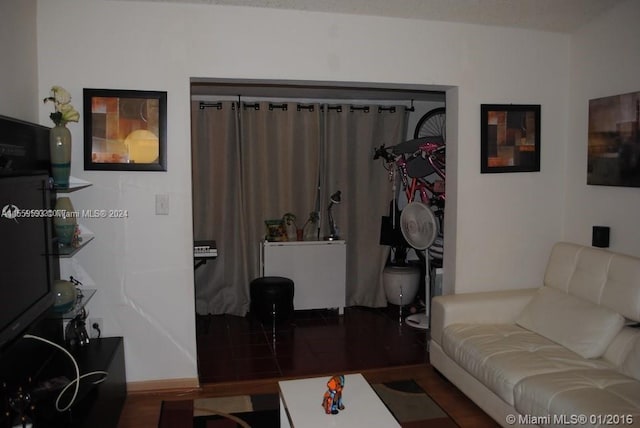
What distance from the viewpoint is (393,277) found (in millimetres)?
5012

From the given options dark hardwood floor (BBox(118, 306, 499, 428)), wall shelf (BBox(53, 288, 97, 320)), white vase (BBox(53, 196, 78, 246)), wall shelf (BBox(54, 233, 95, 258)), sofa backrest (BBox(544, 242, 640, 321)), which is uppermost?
white vase (BBox(53, 196, 78, 246))

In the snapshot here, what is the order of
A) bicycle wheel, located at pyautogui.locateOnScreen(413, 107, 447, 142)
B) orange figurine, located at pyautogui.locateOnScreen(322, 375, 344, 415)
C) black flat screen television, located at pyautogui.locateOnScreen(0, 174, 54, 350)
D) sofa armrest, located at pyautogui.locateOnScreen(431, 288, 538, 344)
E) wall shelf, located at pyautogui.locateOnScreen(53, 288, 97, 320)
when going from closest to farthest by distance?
black flat screen television, located at pyautogui.locateOnScreen(0, 174, 54, 350)
orange figurine, located at pyautogui.locateOnScreen(322, 375, 344, 415)
wall shelf, located at pyautogui.locateOnScreen(53, 288, 97, 320)
sofa armrest, located at pyautogui.locateOnScreen(431, 288, 538, 344)
bicycle wheel, located at pyautogui.locateOnScreen(413, 107, 447, 142)

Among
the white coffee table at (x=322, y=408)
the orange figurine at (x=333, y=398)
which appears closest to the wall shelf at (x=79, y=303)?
the white coffee table at (x=322, y=408)

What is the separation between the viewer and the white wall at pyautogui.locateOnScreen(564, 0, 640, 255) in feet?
10.3

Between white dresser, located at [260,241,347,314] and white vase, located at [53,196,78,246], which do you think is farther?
white dresser, located at [260,241,347,314]

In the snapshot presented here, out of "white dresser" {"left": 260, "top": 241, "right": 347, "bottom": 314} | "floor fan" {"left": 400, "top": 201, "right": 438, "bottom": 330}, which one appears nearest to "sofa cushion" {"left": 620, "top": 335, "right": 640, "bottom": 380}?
"floor fan" {"left": 400, "top": 201, "right": 438, "bottom": 330}

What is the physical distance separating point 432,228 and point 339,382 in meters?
2.00

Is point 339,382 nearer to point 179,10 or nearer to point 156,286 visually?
point 156,286

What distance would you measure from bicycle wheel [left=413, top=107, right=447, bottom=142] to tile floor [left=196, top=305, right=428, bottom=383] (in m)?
1.91

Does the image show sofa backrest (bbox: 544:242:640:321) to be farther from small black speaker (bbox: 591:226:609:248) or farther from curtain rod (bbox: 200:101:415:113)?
curtain rod (bbox: 200:101:415:113)

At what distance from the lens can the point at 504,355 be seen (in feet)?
9.07

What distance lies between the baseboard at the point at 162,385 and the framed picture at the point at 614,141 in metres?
2.98

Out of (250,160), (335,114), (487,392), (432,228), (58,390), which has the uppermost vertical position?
(335,114)

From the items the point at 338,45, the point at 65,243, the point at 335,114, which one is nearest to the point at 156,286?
the point at 65,243
